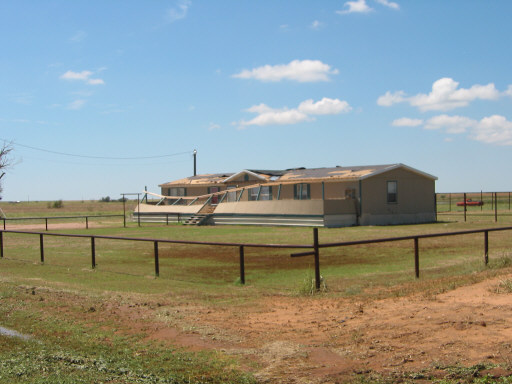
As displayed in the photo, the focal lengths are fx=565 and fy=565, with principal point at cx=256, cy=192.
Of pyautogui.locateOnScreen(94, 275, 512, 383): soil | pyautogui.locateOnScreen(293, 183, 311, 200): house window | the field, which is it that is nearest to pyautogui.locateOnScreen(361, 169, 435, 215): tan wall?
pyautogui.locateOnScreen(293, 183, 311, 200): house window

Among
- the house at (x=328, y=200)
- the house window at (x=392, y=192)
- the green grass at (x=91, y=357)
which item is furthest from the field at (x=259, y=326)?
the house window at (x=392, y=192)

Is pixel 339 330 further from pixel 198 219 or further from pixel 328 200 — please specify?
pixel 198 219

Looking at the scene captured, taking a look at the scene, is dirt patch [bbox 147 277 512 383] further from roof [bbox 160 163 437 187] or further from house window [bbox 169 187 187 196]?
house window [bbox 169 187 187 196]

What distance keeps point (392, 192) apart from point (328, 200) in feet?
17.6

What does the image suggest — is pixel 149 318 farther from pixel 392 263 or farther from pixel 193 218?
pixel 193 218

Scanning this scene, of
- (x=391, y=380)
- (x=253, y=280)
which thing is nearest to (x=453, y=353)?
(x=391, y=380)

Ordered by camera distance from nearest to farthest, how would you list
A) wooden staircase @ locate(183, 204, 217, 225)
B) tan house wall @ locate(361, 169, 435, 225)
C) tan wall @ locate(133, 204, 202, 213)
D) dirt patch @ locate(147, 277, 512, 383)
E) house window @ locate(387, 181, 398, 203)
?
dirt patch @ locate(147, 277, 512, 383) < tan house wall @ locate(361, 169, 435, 225) < house window @ locate(387, 181, 398, 203) < wooden staircase @ locate(183, 204, 217, 225) < tan wall @ locate(133, 204, 202, 213)

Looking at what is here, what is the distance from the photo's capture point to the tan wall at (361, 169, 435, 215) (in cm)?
3711

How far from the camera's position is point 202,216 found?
139 ft

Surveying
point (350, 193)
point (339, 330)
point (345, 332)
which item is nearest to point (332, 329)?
point (339, 330)

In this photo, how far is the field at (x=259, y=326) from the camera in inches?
229

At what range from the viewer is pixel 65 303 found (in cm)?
973

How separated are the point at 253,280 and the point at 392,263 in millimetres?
4853

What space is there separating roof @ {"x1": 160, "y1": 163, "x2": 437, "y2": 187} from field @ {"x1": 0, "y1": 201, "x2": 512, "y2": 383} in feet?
77.4
